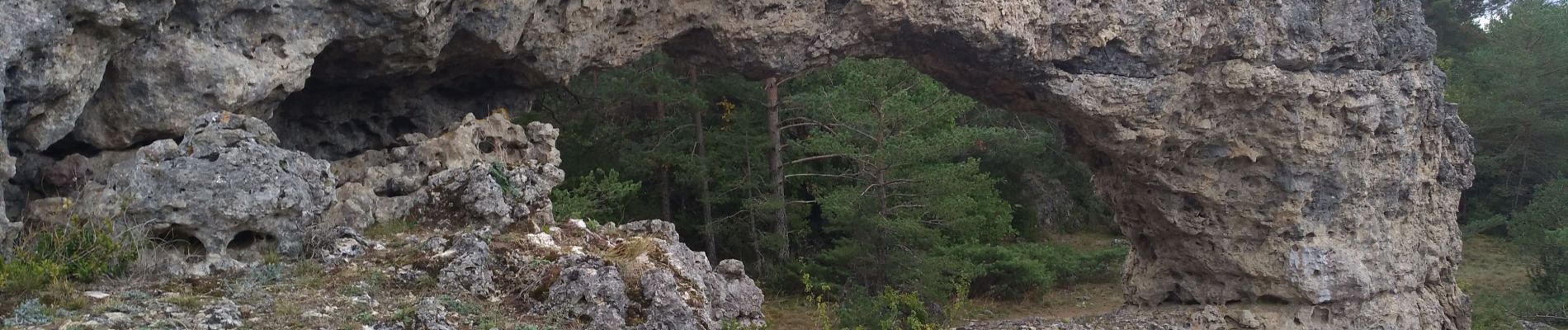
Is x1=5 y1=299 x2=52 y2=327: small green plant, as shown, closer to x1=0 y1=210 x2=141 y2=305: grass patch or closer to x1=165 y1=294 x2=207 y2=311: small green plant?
x1=0 y1=210 x2=141 y2=305: grass patch

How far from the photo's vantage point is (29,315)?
4.73 m

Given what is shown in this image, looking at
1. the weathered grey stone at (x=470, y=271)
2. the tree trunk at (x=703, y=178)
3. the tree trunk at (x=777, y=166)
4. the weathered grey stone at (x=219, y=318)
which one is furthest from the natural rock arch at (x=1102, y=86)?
the tree trunk at (x=703, y=178)

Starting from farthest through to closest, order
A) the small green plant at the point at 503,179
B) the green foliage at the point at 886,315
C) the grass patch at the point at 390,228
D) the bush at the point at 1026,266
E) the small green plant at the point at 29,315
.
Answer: the bush at the point at 1026,266 < the green foliage at the point at 886,315 < the small green plant at the point at 503,179 < the grass patch at the point at 390,228 < the small green plant at the point at 29,315

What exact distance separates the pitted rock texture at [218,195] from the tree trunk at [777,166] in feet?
37.0

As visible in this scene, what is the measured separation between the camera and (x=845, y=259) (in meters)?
15.1

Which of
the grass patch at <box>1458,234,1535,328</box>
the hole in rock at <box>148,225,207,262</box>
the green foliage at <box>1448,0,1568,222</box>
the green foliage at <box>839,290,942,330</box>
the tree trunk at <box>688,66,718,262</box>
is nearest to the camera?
the hole in rock at <box>148,225,207,262</box>

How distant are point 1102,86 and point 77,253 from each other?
8.17 metres

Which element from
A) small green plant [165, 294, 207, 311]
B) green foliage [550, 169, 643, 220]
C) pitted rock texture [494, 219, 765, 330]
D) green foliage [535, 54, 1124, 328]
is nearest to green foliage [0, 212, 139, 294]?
small green plant [165, 294, 207, 311]

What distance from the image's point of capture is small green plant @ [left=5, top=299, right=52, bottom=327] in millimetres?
4664

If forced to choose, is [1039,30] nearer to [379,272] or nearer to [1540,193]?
[379,272]

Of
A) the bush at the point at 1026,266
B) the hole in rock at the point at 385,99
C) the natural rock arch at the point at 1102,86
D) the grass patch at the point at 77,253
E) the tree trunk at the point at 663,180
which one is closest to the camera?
the grass patch at the point at 77,253

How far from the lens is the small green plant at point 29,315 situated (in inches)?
184

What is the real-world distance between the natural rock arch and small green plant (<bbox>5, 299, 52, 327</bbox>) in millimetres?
1585

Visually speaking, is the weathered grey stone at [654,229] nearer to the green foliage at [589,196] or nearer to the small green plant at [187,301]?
the small green plant at [187,301]
